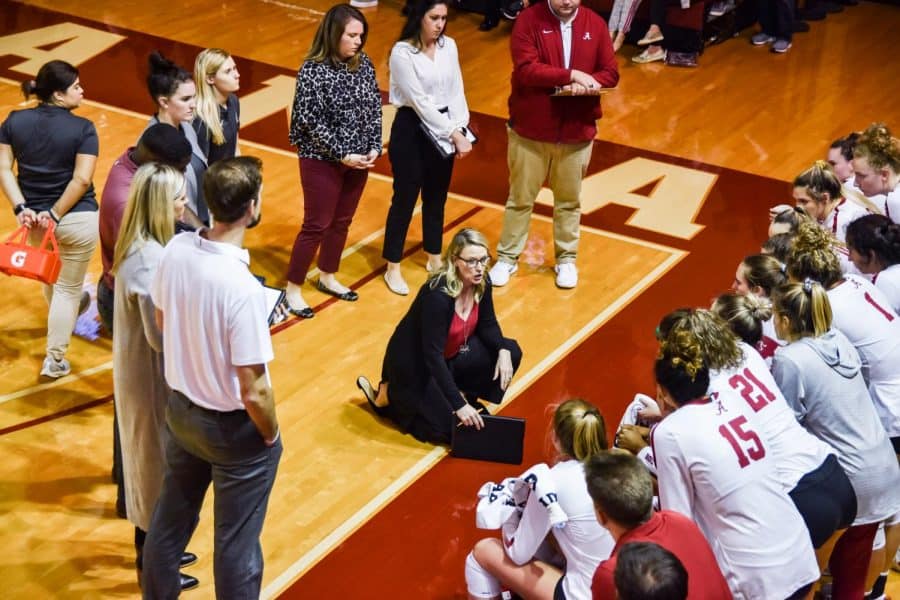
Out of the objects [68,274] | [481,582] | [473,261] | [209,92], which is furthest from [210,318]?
[209,92]

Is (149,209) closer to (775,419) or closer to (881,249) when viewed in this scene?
(775,419)

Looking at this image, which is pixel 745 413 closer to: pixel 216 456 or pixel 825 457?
pixel 825 457

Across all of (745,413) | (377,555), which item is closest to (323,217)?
(377,555)

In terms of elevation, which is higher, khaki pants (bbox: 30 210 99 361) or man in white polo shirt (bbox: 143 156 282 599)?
man in white polo shirt (bbox: 143 156 282 599)

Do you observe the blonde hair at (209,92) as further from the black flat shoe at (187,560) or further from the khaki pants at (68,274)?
the black flat shoe at (187,560)

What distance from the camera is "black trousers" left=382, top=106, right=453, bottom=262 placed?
6.96 m

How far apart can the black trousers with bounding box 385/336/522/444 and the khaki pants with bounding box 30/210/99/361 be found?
168cm

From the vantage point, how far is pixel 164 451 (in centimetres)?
436

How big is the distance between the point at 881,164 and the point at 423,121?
2394 millimetres

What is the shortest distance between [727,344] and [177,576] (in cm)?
209

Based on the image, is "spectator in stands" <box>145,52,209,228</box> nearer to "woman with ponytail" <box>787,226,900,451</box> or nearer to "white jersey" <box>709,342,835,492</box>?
"white jersey" <box>709,342,835,492</box>

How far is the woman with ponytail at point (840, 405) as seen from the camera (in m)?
4.57

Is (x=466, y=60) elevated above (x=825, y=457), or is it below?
below

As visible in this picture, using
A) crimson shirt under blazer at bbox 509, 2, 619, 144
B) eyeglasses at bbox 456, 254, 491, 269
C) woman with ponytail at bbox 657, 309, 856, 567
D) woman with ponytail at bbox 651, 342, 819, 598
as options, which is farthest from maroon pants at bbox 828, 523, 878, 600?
crimson shirt under blazer at bbox 509, 2, 619, 144
